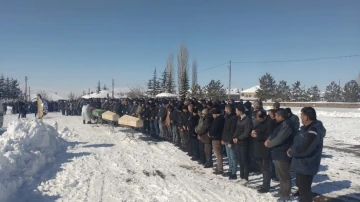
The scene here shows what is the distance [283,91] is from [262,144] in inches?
2413

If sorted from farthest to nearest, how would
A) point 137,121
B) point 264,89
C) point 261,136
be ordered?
1. point 264,89
2. point 137,121
3. point 261,136

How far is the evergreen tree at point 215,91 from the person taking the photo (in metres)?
45.8

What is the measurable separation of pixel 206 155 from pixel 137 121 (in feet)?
16.6

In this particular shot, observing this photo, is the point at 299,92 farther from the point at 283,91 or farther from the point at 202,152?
the point at 202,152

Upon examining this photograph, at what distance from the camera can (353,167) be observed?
8.45 metres

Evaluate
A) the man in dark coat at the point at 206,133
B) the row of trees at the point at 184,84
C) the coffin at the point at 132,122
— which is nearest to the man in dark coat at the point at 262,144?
the man in dark coat at the point at 206,133

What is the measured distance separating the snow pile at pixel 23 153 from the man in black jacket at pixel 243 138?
4869 millimetres

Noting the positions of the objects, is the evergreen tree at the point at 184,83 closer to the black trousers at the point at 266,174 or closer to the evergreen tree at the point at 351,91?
the evergreen tree at the point at 351,91

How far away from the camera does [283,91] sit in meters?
63.6

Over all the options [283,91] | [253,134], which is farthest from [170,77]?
[253,134]

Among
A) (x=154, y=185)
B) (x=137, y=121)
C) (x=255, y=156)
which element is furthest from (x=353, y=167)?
(x=137, y=121)

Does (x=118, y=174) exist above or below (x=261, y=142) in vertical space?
below

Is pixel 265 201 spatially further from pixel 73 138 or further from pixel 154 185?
pixel 73 138

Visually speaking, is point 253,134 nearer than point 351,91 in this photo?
Yes
